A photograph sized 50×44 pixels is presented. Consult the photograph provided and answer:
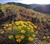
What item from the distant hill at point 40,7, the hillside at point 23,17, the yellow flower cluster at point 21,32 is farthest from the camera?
the distant hill at point 40,7

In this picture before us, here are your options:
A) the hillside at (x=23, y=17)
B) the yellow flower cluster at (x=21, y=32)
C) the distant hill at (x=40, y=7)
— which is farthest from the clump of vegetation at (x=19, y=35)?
the distant hill at (x=40, y=7)

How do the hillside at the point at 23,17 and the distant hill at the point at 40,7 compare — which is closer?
the hillside at the point at 23,17

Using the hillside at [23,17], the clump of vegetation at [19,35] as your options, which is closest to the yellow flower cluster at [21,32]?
the clump of vegetation at [19,35]

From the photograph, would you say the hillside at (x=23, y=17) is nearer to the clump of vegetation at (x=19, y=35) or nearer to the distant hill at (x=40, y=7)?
the distant hill at (x=40, y=7)

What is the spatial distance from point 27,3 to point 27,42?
15.6 ft

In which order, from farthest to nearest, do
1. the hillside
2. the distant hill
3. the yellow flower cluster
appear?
1. the distant hill
2. the hillside
3. the yellow flower cluster

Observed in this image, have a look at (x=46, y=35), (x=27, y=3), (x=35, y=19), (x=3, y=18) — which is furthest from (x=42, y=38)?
(x=27, y=3)

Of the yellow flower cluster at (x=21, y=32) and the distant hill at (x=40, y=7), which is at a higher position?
the yellow flower cluster at (x=21, y=32)

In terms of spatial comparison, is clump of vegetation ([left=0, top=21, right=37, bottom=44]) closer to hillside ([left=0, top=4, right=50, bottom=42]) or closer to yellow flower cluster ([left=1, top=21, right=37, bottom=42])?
yellow flower cluster ([left=1, top=21, right=37, bottom=42])

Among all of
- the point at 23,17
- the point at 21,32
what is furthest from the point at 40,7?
the point at 21,32

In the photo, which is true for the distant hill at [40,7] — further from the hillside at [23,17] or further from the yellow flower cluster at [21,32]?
the yellow flower cluster at [21,32]

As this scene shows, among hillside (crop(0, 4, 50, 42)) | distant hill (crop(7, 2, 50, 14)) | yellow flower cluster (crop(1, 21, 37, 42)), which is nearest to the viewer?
yellow flower cluster (crop(1, 21, 37, 42))

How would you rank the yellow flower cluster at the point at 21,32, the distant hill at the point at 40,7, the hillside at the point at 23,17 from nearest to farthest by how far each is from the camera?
1. the yellow flower cluster at the point at 21,32
2. the hillside at the point at 23,17
3. the distant hill at the point at 40,7

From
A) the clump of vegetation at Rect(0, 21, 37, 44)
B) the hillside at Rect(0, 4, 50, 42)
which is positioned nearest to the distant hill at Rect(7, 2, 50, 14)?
the hillside at Rect(0, 4, 50, 42)
